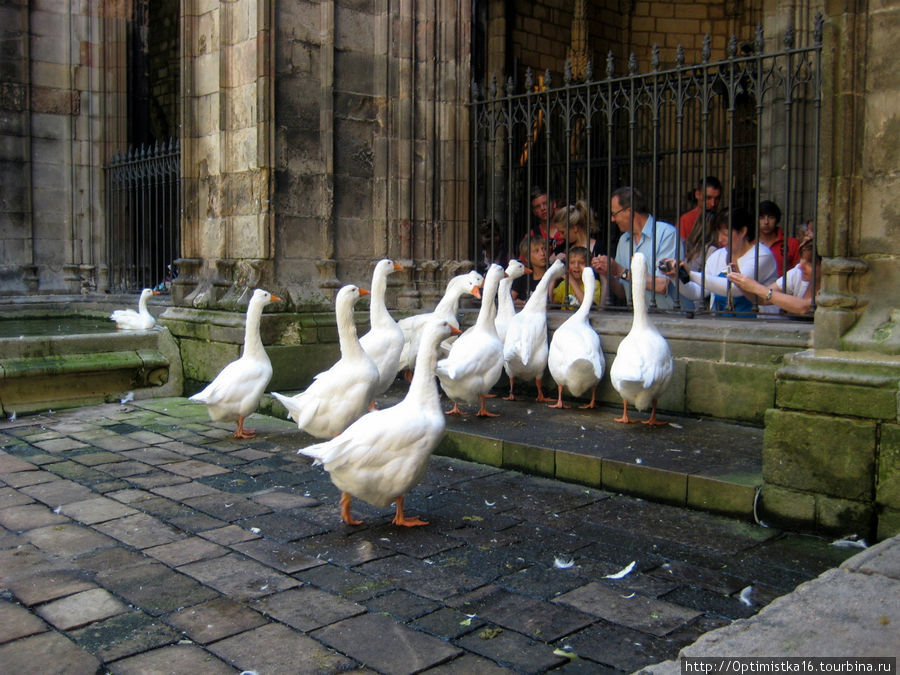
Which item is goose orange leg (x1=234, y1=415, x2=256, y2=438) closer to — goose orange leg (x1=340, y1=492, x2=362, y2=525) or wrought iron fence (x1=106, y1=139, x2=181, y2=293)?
goose orange leg (x1=340, y1=492, x2=362, y2=525)

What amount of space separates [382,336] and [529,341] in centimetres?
114

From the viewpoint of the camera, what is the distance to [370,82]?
27.5 feet

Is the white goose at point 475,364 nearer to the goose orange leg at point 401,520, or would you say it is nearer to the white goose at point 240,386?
the white goose at point 240,386

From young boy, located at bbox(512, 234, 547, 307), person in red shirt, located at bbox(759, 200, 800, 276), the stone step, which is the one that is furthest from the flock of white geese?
person in red shirt, located at bbox(759, 200, 800, 276)

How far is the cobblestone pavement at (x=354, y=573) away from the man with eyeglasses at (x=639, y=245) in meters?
2.55

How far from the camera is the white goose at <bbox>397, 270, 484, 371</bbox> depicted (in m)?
6.89

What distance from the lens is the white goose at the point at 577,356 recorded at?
→ 242 inches

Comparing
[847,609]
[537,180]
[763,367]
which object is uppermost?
[537,180]

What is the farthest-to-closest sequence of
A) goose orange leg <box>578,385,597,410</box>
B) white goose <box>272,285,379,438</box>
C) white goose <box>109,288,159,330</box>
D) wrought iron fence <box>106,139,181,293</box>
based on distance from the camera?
wrought iron fence <box>106,139,181,293</box>, white goose <box>109,288,159,330</box>, goose orange leg <box>578,385,597,410</box>, white goose <box>272,285,379,438</box>

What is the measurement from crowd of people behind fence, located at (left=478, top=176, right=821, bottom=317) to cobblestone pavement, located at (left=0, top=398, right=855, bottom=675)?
225cm

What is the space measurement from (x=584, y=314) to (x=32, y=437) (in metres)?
4.37

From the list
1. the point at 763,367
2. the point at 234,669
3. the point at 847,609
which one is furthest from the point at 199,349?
the point at 847,609

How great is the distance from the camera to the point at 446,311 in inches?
274

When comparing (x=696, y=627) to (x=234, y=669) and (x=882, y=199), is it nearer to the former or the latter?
(x=234, y=669)
